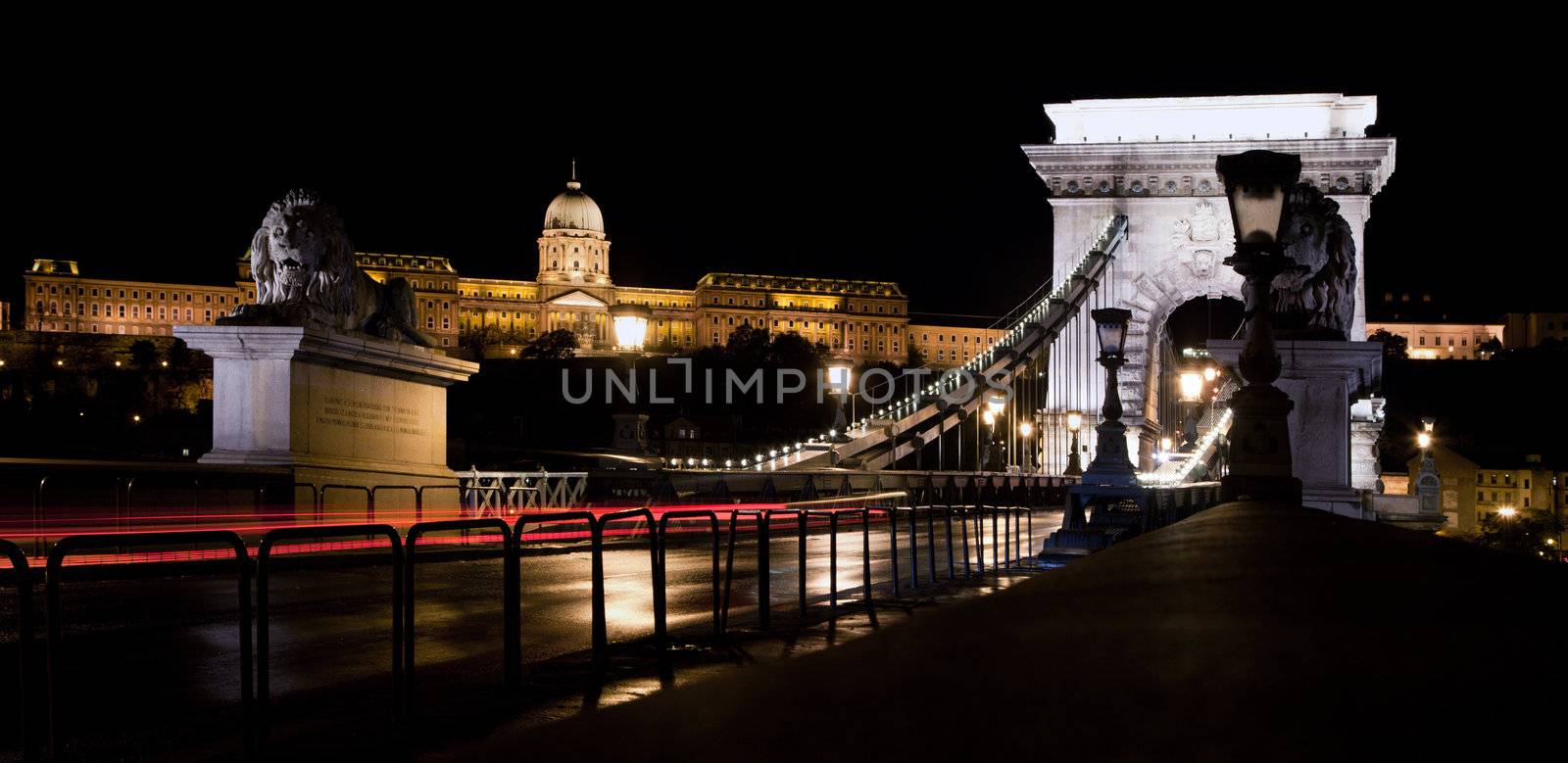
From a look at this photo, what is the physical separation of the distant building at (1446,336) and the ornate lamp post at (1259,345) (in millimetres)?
142352

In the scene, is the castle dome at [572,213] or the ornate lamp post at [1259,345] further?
the castle dome at [572,213]

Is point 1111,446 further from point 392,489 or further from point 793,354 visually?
point 793,354

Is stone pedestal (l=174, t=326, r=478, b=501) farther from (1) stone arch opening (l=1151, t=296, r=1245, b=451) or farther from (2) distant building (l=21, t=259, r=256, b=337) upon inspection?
(2) distant building (l=21, t=259, r=256, b=337)

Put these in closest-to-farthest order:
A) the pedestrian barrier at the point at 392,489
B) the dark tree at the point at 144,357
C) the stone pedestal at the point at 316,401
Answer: the stone pedestal at the point at 316,401, the pedestrian barrier at the point at 392,489, the dark tree at the point at 144,357

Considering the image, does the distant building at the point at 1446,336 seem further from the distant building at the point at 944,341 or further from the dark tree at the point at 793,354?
the dark tree at the point at 793,354

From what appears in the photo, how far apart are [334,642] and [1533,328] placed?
14585 centimetres

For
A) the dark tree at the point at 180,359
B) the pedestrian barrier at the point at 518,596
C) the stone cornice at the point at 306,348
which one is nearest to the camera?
the pedestrian barrier at the point at 518,596

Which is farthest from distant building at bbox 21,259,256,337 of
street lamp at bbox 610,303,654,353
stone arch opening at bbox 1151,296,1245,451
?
street lamp at bbox 610,303,654,353

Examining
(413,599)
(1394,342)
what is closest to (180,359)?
(1394,342)

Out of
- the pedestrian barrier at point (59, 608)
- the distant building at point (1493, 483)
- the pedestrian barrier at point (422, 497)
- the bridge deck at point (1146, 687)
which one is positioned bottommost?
the distant building at point (1493, 483)

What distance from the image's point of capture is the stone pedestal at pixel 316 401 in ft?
44.1

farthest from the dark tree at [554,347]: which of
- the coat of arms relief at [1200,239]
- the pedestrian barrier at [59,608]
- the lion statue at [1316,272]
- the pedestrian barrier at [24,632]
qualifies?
the pedestrian barrier at [24,632]

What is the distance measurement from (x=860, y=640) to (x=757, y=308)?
153 m

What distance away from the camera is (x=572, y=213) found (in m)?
160
